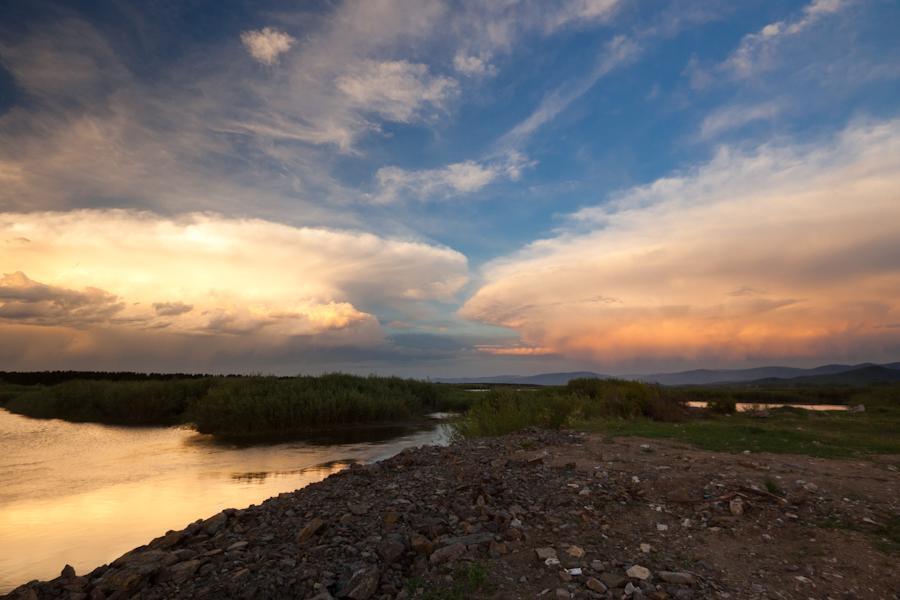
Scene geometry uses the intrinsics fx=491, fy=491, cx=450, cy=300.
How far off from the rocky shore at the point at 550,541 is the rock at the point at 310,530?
0.05 feet

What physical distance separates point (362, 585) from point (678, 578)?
272 centimetres

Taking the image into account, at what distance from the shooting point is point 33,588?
5.11 m

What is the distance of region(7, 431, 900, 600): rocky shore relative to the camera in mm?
4277

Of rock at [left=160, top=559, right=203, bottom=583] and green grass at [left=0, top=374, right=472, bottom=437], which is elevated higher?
green grass at [left=0, top=374, right=472, bottom=437]

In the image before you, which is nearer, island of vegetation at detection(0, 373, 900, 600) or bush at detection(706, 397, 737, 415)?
island of vegetation at detection(0, 373, 900, 600)

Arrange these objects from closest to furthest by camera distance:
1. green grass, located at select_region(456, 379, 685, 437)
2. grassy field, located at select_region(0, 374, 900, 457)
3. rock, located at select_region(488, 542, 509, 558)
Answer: rock, located at select_region(488, 542, 509, 558)
grassy field, located at select_region(0, 374, 900, 457)
green grass, located at select_region(456, 379, 685, 437)

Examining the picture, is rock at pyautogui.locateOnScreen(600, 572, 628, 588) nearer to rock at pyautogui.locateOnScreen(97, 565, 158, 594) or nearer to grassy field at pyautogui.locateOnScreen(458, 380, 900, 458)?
rock at pyautogui.locateOnScreen(97, 565, 158, 594)

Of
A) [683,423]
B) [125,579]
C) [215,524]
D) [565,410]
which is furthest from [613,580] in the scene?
[683,423]

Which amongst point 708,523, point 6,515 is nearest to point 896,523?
point 708,523

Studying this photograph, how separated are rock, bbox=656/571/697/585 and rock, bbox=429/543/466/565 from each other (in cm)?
180

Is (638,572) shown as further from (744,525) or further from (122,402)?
(122,402)

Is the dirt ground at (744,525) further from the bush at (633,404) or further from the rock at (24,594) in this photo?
the bush at (633,404)

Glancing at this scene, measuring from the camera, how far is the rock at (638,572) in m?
4.23

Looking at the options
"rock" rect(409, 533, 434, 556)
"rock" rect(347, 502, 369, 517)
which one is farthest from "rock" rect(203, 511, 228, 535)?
"rock" rect(409, 533, 434, 556)
